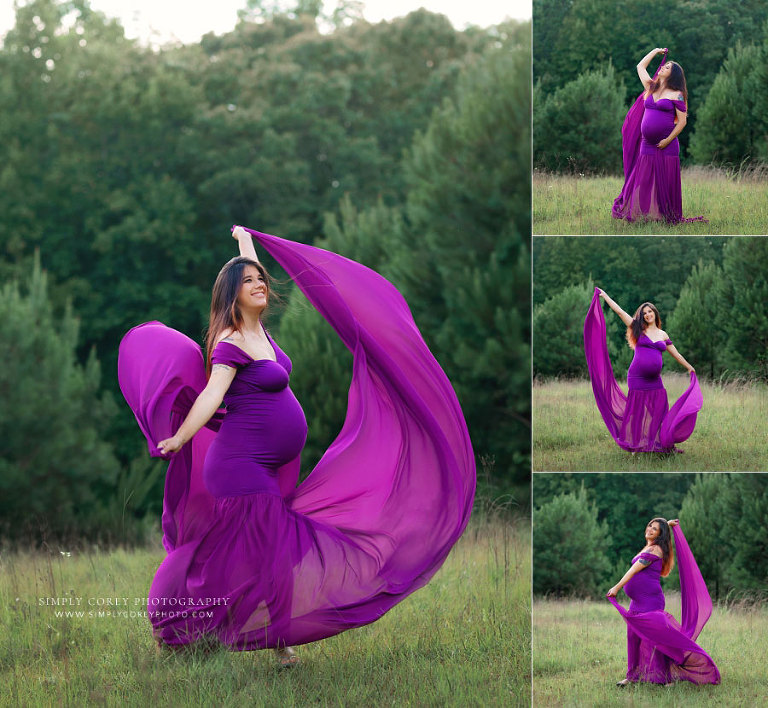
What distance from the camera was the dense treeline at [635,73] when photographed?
5336mm

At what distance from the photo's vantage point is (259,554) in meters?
4.75

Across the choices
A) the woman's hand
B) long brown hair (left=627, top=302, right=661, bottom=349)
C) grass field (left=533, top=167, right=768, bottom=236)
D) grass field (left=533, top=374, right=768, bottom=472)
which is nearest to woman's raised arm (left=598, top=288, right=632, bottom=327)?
long brown hair (left=627, top=302, right=661, bottom=349)

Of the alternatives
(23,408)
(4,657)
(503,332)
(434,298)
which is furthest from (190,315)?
(4,657)

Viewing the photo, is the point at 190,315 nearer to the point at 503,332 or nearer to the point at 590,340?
the point at 503,332

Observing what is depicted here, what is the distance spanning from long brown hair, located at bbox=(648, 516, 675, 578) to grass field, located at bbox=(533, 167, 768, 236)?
1.49m

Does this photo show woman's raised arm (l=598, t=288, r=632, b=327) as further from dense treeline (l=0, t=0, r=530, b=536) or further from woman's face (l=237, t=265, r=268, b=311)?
dense treeline (l=0, t=0, r=530, b=536)

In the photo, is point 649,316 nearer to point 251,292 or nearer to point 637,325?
point 637,325

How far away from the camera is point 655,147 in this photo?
5562 mm

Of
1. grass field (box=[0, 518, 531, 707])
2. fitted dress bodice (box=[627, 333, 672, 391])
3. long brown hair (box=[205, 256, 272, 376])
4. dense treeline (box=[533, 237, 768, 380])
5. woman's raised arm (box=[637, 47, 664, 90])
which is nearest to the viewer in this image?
grass field (box=[0, 518, 531, 707])

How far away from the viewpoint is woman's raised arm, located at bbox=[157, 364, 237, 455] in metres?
4.51

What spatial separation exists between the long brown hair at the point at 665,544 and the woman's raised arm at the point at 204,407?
2.30 metres

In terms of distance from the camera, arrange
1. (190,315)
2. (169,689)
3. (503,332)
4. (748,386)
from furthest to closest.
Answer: (190,315) → (503,332) → (748,386) → (169,689)

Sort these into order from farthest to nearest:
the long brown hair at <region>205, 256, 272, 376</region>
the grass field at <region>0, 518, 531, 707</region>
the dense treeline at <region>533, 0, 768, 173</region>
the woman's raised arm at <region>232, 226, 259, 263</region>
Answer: the dense treeline at <region>533, 0, 768, 173</region>
the woman's raised arm at <region>232, 226, 259, 263</region>
the long brown hair at <region>205, 256, 272, 376</region>
the grass field at <region>0, 518, 531, 707</region>

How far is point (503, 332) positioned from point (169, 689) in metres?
9.22
